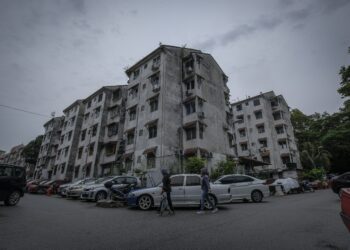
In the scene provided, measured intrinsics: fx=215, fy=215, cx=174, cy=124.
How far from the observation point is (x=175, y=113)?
25.3 m

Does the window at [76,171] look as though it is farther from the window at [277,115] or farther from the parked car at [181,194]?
the window at [277,115]

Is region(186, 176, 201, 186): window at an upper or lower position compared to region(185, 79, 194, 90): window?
lower

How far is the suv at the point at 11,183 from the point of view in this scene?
32.3 ft

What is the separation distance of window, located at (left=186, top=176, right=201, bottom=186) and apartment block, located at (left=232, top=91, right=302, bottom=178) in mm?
27739

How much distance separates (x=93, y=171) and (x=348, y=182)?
1119 inches

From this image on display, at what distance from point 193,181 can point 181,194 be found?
83cm

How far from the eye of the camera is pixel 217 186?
10.3m

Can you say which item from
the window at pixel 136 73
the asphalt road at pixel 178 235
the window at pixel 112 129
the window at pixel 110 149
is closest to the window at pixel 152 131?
the window at pixel 112 129

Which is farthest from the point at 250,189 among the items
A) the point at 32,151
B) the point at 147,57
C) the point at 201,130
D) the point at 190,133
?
the point at 32,151

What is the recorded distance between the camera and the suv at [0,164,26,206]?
9.84 metres

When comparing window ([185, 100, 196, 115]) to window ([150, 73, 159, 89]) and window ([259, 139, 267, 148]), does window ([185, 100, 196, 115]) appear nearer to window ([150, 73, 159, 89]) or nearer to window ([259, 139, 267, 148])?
window ([150, 73, 159, 89])

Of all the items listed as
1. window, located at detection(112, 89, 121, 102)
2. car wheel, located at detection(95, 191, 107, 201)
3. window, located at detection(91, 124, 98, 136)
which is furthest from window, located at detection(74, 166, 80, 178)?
car wheel, located at detection(95, 191, 107, 201)

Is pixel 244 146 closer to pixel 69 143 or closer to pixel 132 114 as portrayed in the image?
pixel 132 114

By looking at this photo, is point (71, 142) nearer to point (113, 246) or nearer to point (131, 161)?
point (131, 161)
